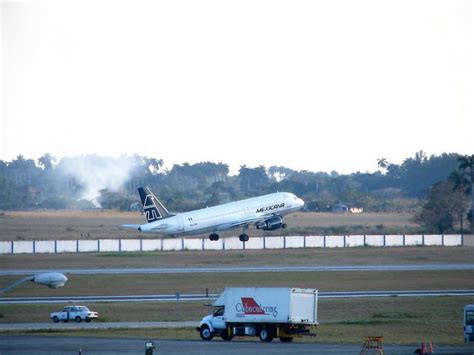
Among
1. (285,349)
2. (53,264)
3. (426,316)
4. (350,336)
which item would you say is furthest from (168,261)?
(285,349)

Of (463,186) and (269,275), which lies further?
(463,186)

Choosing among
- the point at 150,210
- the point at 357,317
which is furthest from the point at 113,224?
the point at 357,317

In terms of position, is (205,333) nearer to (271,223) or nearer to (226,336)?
(226,336)

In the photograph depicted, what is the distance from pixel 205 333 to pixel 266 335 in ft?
9.71

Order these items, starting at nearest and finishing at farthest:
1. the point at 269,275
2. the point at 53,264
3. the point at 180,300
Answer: the point at 180,300 → the point at 269,275 → the point at 53,264

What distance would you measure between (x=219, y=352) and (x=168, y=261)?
5778cm

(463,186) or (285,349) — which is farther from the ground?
(463,186)

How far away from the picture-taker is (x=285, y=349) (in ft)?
156

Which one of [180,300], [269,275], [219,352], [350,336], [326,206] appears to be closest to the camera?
[219,352]

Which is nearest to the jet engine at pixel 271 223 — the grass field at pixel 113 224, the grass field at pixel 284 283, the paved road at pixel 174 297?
the grass field at pixel 284 283

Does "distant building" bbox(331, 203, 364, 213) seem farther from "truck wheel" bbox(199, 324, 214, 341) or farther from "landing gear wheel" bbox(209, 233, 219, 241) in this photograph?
"truck wheel" bbox(199, 324, 214, 341)

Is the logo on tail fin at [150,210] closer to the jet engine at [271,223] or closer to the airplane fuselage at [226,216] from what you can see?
the airplane fuselage at [226,216]

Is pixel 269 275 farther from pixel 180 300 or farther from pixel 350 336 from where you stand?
pixel 350 336

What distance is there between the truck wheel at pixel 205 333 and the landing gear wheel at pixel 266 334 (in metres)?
2.37
